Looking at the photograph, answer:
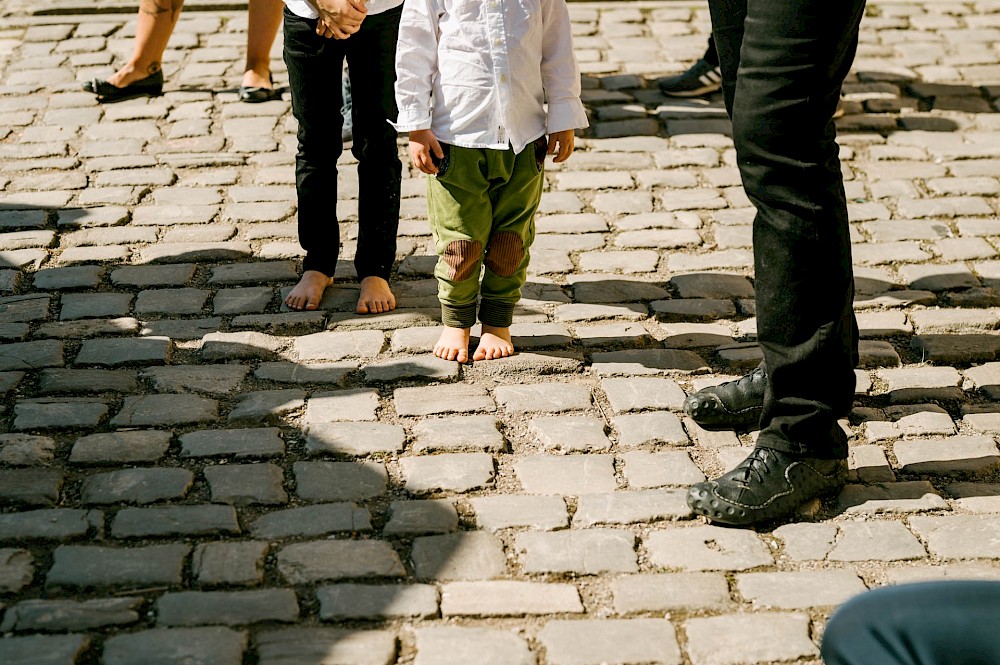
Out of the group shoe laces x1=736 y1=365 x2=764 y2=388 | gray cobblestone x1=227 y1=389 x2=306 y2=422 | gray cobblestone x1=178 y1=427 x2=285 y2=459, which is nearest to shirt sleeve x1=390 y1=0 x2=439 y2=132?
gray cobblestone x1=227 y1=389 x2=306 y2=422

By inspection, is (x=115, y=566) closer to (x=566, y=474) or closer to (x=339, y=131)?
(x=566, y=474)

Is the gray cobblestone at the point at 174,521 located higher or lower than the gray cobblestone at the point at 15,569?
lower

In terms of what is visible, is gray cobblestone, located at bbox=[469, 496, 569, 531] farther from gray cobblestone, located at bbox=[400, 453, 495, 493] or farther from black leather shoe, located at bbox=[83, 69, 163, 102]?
black leather shoe, located at bbox=[83, 69, 163, 102]

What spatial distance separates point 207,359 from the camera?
3887mm

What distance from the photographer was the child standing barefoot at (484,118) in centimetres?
354

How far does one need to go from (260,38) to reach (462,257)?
10.3 feet

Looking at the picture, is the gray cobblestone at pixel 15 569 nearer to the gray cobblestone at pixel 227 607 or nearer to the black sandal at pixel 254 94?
the gray cobblestone at pixel 227 607

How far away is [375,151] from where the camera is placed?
4105 mm

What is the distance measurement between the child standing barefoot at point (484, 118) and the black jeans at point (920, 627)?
83.9 inches

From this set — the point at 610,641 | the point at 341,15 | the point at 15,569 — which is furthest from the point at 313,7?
the point at 610,641

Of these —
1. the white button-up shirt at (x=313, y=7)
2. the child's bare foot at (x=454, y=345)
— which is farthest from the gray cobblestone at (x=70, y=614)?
the white button-up shirt at (x=313, y=7)

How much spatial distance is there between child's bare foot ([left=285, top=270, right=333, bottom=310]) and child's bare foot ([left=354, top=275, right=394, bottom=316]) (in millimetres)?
146

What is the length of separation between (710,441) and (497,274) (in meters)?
0.89

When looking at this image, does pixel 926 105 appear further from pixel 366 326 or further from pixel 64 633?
pixel 64 633
